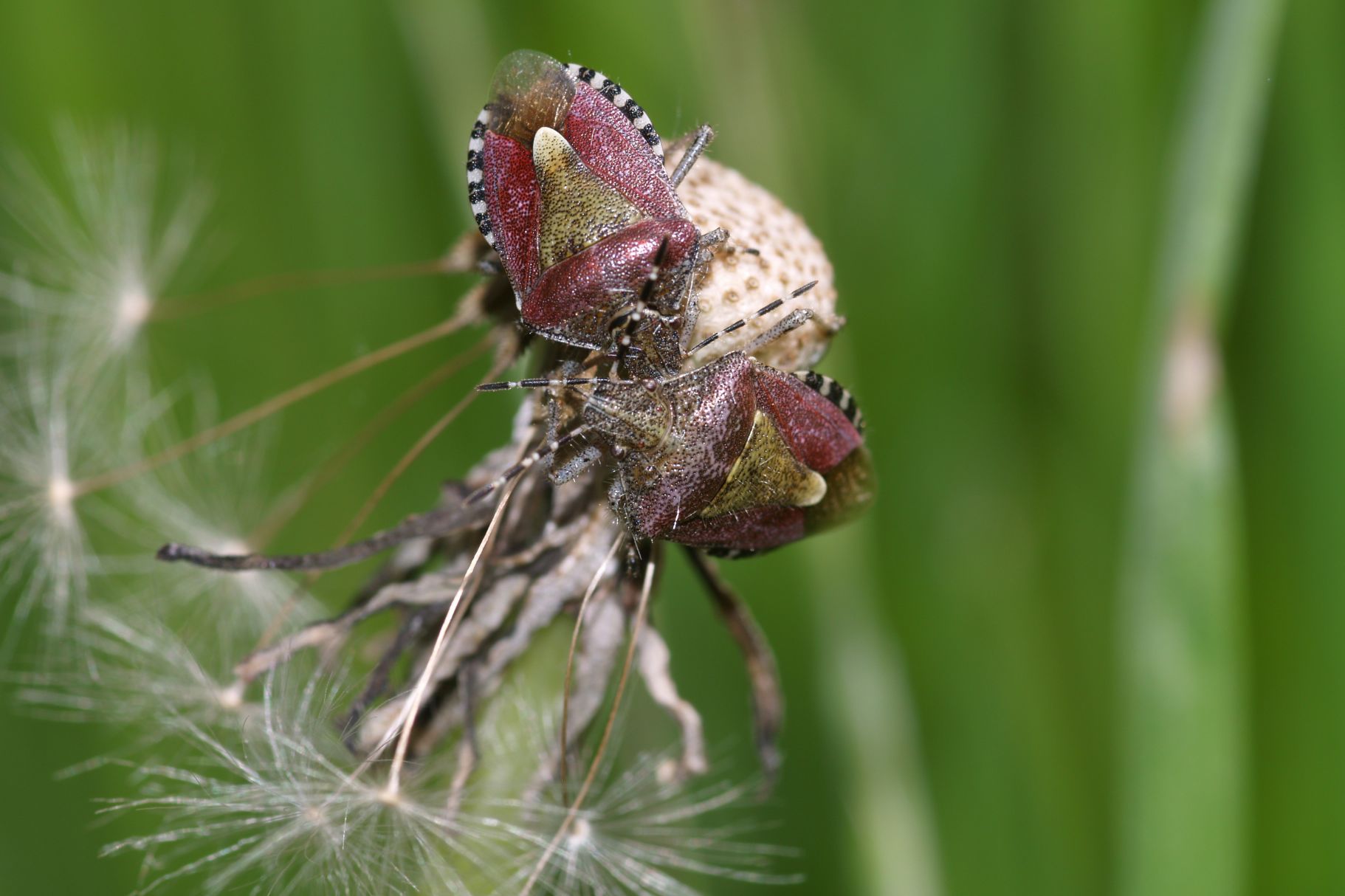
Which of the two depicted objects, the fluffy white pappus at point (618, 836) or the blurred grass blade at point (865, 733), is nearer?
the fluffy white pappus at point (618, 836)

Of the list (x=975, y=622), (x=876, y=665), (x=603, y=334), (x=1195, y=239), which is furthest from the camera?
(x=975, y=622)

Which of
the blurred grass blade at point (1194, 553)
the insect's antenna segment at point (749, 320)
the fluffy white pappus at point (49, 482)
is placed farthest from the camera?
the fluffy white pappus at point (49, 482)

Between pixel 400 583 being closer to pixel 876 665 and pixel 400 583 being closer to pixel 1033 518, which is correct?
pixel 876 665

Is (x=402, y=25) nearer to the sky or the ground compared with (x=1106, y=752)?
nearer to the sky

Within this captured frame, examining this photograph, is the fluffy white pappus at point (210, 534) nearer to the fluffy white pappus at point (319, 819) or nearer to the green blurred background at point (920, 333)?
the green blurred background at point (920, 333)

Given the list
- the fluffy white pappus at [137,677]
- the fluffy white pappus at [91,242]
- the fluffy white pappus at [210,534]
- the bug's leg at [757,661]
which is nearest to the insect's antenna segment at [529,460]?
the bug's leg at [757,661]

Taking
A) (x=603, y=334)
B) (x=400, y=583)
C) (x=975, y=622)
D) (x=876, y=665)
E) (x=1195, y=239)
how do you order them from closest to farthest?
1. (x=603, y=334)
2. (x=400, y=583)
3. (x=1195, y=239)
4. (x=876, y=665)
5. (x=975, y=622)

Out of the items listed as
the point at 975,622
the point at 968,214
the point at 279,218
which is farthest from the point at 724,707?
the point at 279,218
